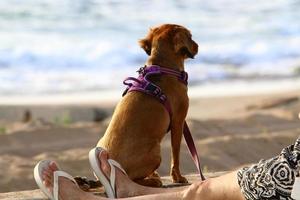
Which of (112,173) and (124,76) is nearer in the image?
(112,173)

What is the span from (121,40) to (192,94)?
5.68 m

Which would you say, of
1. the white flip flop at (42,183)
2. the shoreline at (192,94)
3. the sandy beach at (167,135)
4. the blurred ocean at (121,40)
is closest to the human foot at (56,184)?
the white flip flop at (42,183)

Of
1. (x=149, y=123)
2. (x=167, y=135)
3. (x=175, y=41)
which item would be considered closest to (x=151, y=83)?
(x=149, y=123)

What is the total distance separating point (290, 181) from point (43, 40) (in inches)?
603

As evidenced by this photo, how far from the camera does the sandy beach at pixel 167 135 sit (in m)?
7.69

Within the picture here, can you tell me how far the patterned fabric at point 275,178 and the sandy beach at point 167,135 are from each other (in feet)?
11.5

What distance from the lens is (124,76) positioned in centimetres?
1488

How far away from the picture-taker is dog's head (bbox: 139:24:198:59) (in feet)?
16.4

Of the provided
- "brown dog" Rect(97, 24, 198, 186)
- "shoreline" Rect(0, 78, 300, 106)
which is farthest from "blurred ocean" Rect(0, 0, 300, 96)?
"brown dog" Rect(97, 24, 198, 186)

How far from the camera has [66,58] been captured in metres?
16.7

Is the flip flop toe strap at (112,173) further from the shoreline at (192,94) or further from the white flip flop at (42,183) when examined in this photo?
the shoreline at (192,94)

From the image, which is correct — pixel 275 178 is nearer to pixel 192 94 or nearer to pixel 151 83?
pixel 151 83

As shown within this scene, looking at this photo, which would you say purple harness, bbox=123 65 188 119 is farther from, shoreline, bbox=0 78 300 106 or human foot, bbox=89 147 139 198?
shoreline, bbox=0 78 300 106

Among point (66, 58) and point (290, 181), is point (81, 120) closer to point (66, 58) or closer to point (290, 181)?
point (66, 58)
